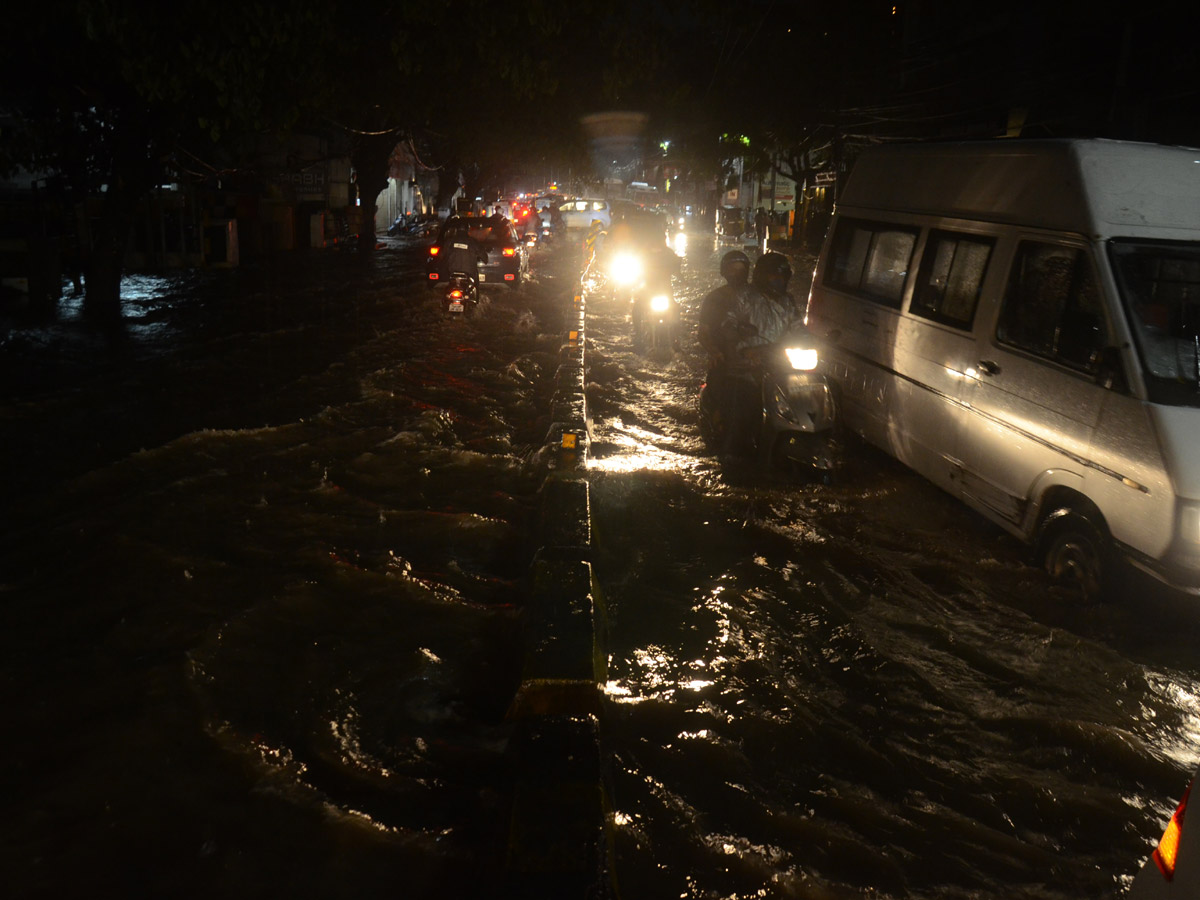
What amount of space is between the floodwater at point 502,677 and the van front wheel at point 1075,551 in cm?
14

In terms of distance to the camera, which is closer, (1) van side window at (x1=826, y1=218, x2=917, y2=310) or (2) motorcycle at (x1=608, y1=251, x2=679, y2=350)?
(1) van side window at (x1=826, y1=218, x2=917, y2=310)

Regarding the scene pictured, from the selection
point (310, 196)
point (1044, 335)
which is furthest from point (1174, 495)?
point (310, 196)

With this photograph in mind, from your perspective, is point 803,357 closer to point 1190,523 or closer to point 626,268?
point 1190,523

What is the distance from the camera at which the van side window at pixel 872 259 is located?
812 cm

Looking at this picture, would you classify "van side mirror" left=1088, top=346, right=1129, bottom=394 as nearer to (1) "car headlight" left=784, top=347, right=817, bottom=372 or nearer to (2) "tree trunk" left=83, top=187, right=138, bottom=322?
(1) "car headlight" left=784, top=347, right=817, bottom=372

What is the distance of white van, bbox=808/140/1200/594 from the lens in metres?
5.20

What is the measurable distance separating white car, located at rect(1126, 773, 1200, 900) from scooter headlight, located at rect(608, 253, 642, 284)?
14.2m

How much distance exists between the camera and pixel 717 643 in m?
5.30

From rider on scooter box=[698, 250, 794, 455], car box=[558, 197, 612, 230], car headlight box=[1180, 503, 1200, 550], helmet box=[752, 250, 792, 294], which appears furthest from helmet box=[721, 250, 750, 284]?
car box=[558, 197, 612, 230]

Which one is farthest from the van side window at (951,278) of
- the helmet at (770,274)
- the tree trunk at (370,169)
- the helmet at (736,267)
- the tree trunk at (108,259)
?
the tree trunk at (370,169)

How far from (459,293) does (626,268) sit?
124 inches

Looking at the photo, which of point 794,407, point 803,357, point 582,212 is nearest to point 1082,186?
point 803,357

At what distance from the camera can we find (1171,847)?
2221mm

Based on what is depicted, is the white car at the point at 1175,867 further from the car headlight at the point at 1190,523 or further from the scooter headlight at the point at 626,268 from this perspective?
the scooter headlight at the point at 626,268
